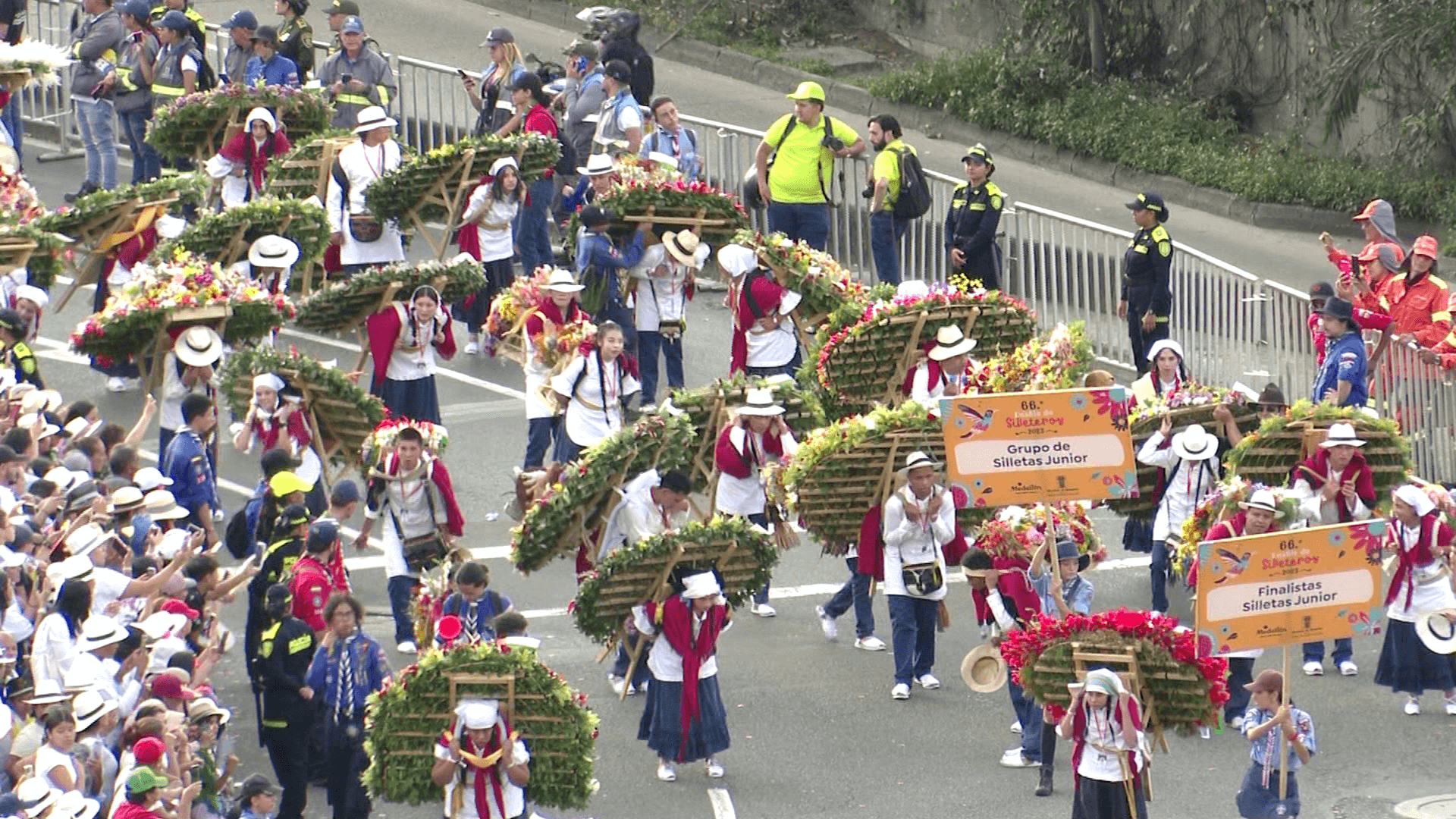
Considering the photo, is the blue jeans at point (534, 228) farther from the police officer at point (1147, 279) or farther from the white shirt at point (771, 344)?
the police officer at point (1147, 279)

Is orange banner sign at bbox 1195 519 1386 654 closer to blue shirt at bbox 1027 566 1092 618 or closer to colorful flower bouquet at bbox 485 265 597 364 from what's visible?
blue shirt at bbox 1027 566 1092 618

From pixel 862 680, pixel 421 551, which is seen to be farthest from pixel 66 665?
pixel 862 680

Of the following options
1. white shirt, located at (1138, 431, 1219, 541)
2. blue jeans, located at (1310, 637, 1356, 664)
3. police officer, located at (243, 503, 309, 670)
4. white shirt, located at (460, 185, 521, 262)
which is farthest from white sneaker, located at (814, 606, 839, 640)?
white shirt, located at (460, 185, 521, 262)

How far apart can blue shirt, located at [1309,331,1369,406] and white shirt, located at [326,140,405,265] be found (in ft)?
25.9

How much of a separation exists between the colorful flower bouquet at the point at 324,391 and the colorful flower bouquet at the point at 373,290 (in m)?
0.92

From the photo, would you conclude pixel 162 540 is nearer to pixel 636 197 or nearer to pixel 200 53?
pixel 636 197

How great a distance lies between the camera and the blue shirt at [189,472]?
17.9 meters

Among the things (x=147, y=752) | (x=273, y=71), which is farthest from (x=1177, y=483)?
(x=273, y=71)

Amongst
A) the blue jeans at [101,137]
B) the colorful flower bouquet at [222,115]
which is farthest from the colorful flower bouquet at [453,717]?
the blue jeans at [101,137]

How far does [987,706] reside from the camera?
1708cm

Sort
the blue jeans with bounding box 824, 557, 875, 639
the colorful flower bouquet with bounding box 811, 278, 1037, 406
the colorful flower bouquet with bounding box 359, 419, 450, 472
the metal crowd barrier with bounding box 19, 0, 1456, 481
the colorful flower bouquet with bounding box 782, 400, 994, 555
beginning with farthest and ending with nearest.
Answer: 1. the metal crowd barrier with bounding box 19, 0, 1456, 481
2. the colorful flower bouquet with bounding box 811, 278, 1037, 406
3. the blue jeans with bounding box 824, 557, 875, 639
4. the colorful flower bouquet with bounding box 359, 419, 450, 472
5. the colorful flower bouquet with bounding box 782, 400, 994, 555

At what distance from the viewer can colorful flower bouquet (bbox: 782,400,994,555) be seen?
17.2 meters

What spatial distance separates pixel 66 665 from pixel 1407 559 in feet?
27.6

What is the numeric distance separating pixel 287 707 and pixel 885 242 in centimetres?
986
